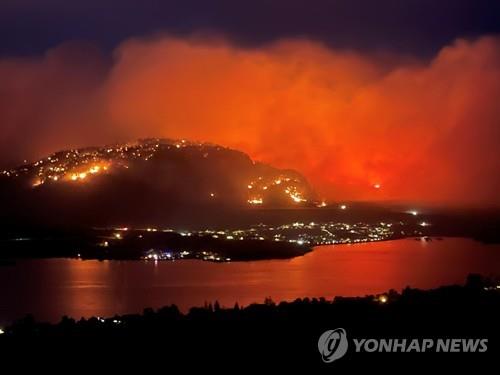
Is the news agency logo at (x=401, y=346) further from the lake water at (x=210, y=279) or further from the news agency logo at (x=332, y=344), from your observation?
the lake water at (x=210, y=279)

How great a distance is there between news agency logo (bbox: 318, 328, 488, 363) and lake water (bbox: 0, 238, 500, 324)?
1338 cm

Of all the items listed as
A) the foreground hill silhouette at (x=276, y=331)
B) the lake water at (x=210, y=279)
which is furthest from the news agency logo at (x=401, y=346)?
the lake water at (x=210, y=279)

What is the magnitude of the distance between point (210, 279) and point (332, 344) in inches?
844

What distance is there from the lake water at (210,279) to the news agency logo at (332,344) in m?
12.6

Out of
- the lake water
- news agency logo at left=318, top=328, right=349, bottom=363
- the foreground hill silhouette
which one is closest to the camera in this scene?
news agency logo at left=318, top=328, right=349, bottom=363

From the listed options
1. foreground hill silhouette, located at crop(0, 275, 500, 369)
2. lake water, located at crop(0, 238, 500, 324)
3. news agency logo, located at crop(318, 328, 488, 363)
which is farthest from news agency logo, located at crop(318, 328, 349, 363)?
lake water, located at crop(0, 238, 500, 324)

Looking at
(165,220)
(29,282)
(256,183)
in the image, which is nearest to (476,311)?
(29,282)

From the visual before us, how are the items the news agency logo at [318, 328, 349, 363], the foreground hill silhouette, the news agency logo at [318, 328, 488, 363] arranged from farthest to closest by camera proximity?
the foreground hill silhouette → the news agency logo at [318, 328, 349, 363] → the news agency logo at [318, 328, 488, 363]

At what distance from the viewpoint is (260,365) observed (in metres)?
9.03

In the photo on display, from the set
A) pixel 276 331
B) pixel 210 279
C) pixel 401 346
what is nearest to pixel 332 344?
pixel 401 346

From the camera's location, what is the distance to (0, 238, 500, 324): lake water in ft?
79.6

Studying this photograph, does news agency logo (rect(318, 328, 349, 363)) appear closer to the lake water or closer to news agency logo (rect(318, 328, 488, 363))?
news agency logo (rect(318, 328, 488, 363))

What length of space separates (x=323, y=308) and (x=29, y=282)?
17.9 metres

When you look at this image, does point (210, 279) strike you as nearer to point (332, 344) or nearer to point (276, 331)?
point (276, 331)
